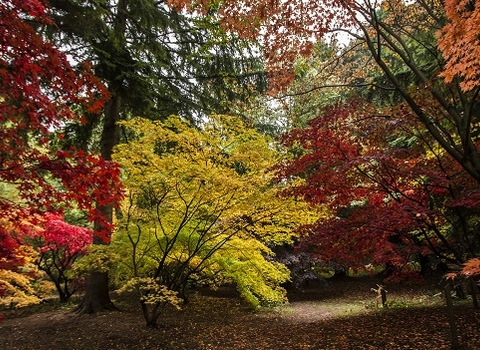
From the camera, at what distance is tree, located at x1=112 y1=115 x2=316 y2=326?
5.89 m

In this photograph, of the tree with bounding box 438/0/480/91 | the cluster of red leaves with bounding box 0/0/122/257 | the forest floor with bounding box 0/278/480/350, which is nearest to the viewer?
the tree with bounding box 438/0/480/91

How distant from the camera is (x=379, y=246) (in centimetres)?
739

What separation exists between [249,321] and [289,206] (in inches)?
149

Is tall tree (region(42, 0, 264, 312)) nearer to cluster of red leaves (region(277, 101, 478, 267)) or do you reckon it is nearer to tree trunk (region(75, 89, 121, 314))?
tree trunk (region(75, 89, 121, 314))

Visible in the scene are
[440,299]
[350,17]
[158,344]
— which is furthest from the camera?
[440,299]

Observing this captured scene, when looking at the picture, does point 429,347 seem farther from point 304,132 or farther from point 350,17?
point 350,17

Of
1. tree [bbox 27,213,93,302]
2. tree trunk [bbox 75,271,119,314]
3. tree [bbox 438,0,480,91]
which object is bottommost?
tree trunk [bbox 75,271,119,314]

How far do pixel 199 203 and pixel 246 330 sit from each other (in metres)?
3.14

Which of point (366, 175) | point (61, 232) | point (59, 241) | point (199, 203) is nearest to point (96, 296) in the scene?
point (61, 232)

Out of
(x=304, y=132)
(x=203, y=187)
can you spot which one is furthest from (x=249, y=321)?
(x=304, y=132)

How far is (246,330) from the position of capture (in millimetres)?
7348

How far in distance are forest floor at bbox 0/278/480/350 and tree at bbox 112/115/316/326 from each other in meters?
0.75

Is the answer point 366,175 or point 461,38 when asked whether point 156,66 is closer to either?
point 366,175

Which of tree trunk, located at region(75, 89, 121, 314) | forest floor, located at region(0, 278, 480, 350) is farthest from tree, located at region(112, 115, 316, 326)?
tree trunk, located at region(75, 89, 121, 314)
